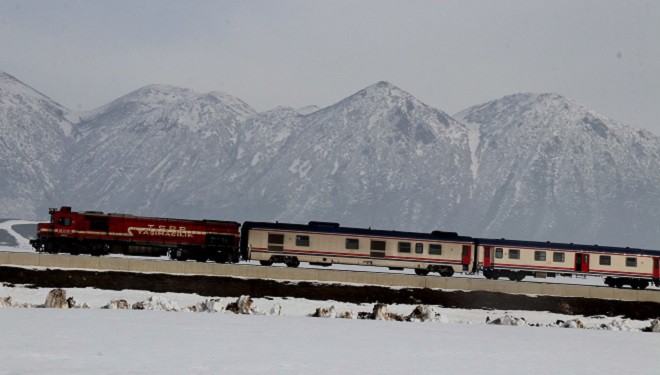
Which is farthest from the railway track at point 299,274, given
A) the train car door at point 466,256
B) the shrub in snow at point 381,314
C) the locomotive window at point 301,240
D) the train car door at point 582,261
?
the train car door at point 466,256

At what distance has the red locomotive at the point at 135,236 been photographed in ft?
211

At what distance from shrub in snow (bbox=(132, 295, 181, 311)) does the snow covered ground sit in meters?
2.57

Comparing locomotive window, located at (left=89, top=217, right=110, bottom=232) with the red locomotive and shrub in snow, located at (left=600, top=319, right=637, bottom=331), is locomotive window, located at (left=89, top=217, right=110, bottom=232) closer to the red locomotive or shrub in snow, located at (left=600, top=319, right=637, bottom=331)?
the red locomotive

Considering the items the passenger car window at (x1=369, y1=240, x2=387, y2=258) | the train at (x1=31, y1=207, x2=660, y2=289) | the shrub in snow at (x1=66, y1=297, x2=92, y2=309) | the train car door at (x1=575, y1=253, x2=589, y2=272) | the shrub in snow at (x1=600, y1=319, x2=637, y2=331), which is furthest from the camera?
the train car door at (x1=575, y1=253, x2=589, y2=272)

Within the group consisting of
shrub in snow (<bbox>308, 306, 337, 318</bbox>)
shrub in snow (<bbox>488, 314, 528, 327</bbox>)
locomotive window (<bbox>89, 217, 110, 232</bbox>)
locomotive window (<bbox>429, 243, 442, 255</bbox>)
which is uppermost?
locomotive window (<bbox>89, 217, 110, 232</bbox>)

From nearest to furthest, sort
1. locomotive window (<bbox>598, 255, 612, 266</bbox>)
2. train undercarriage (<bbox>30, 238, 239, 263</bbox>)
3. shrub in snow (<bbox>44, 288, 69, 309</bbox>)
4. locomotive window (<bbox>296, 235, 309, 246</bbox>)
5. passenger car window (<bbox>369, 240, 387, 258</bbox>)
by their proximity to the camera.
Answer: shrub in snow (<bbox>44, 288, 69, 309</bbox>)
locomotive window (<bbox>296, 235, 309, 246</bbox>)
train undercarriage (<bbox>30, 238, 239, 263</bbox>)
passenger car window (<bbox>369, 240, 387, 258</bbox>)
locomotive window (<bbox>598, 255, 612, 266</bbox>)

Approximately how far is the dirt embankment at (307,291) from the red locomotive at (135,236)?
12355 millimetres

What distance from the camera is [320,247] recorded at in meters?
64.1

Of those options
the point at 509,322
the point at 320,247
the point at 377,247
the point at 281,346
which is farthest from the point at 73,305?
the point at 377,247

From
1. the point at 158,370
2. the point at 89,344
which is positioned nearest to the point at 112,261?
the point at 89,344

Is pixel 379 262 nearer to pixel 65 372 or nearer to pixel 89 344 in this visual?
pixel 89 344

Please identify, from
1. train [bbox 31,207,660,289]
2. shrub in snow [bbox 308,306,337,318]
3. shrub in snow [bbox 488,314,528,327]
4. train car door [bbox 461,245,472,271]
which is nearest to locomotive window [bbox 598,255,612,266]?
train [bbox 31,207,660,289]

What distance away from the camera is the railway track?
52000 millimetres

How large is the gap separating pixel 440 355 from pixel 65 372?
11843 millimetres
